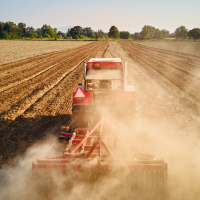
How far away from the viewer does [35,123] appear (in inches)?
257

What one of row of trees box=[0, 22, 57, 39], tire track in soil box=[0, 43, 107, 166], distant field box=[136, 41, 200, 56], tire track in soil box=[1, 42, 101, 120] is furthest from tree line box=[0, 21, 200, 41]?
tire track in soil box=[0, 43, 107, 166]

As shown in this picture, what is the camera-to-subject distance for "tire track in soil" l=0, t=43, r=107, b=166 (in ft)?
16.8

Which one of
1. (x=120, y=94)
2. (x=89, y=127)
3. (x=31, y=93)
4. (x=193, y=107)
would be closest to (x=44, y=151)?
(x=89, y=127)

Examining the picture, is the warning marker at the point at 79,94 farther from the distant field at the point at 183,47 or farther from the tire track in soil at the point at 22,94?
the distant field at the point at 183,47

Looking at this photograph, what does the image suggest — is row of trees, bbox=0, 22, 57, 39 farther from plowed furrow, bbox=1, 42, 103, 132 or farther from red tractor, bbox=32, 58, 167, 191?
red tractor, bbox=32, 58, 167, 191

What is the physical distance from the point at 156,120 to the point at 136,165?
371 centimetres

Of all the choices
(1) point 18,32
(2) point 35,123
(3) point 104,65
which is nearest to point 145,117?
(3) point 104,65

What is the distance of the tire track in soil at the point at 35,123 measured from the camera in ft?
16.8

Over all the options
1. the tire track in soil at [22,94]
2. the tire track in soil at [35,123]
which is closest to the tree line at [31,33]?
the tire track in soil at [22,94]

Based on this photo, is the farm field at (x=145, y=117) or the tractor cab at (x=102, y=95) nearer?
the farm field at (x=145, y=117)

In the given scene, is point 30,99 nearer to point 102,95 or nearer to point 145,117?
point 102,95

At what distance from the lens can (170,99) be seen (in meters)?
9.02

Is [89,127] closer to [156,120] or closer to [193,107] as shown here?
[156,120]

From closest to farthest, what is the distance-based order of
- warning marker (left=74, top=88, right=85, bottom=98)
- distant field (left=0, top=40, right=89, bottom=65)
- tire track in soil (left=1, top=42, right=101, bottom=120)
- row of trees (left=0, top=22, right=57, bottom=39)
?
warning marker (left=74, top=88, right=85, bottom=98) → tire track in soil (left=1, top=42, right=101, bottom=120) → distant field (left=0, top=40, right=89, bottom=65) → row of trees (left=0, top=22, right=57, bottom=39)
